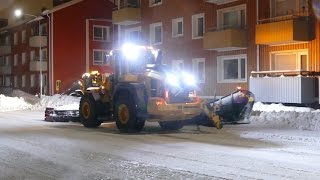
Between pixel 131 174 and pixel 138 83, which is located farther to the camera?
pixel 138 83

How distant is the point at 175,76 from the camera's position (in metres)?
17.2

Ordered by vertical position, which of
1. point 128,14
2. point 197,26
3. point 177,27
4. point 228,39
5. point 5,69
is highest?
point 128,14

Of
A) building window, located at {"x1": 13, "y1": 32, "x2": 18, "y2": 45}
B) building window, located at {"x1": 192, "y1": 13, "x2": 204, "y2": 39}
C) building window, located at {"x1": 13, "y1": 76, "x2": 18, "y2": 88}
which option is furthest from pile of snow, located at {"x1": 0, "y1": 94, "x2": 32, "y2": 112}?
building window, located at {"x1": 13, "y1": 32, "x2": 18, "y2": 45}

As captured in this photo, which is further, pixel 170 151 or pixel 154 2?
pixel 154 2

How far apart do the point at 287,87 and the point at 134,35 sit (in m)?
18.1

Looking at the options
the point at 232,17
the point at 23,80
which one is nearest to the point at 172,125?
the point at 232,17

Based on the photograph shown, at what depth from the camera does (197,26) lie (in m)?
33.2

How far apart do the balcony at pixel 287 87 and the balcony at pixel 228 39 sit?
3.16 meters

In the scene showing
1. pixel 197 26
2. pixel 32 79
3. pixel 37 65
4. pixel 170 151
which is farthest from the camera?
pixel 32 79

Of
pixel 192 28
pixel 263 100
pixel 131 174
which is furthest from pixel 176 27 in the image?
pixel 131 174

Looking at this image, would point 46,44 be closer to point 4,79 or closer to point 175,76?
point 4,79

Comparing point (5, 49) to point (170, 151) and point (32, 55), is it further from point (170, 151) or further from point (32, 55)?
point (170, 151)

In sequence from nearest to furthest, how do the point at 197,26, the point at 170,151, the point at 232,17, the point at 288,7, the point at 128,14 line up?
the point at 170,151
the point at 288,7
the point at 232,17
the point at 197,26
the point at 128,14

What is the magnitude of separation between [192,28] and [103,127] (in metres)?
15.4
